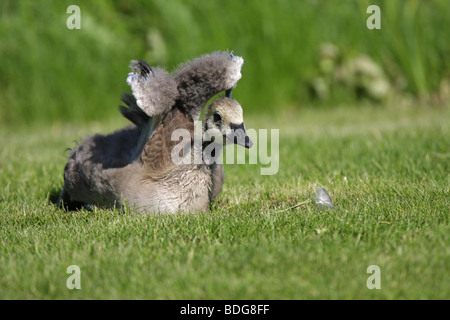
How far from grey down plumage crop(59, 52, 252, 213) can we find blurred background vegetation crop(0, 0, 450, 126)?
506cm

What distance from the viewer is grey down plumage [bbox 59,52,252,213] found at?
387 centimetres

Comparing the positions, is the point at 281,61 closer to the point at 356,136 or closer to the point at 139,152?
the point at 356,136

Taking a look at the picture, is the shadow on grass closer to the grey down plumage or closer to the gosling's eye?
the grey down plumage

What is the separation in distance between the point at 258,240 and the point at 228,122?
0.90 metres

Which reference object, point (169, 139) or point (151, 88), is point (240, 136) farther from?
point (151, 88)

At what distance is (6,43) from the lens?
357 inches

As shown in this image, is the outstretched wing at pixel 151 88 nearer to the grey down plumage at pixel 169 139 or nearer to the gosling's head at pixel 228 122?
Answer: the grey down plumage at pixel 169 139

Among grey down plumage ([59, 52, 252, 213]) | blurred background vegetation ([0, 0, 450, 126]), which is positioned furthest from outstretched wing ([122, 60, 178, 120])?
blurred background vegetation ([0, 0, 450, 126])

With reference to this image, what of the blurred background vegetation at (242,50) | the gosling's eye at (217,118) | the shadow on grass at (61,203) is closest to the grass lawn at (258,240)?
the shadow on grass at (61,203)

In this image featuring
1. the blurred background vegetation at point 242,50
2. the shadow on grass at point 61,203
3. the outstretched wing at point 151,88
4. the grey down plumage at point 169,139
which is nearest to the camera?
the outstretched wing at point 151,88

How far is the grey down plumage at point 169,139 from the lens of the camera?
12.7 ft

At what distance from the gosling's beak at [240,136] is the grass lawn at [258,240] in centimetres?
53
